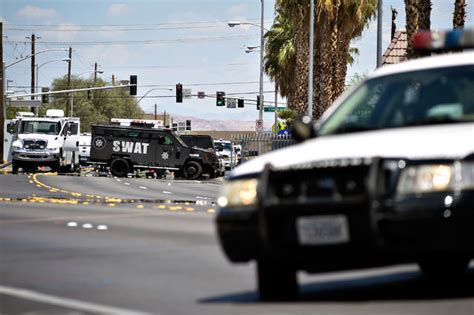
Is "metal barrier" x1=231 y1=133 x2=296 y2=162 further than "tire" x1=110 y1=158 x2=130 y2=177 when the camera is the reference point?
No

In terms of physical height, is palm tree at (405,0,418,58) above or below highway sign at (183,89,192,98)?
above

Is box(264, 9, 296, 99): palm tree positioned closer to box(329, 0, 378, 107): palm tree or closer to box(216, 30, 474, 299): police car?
box(329, 0, 378, 107): palm tree

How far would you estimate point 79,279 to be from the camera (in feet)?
36.2

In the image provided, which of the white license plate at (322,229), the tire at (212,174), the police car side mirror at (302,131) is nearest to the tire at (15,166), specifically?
the tire at (212,174)

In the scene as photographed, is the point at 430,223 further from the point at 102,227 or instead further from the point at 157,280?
the point at 102,227

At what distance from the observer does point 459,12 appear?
132ft

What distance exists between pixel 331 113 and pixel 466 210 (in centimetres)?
210

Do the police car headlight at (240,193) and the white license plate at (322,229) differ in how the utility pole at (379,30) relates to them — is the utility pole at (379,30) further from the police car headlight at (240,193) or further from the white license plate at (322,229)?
the white license plate at (322,229)

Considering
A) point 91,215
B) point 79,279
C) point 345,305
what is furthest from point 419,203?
point 91,215

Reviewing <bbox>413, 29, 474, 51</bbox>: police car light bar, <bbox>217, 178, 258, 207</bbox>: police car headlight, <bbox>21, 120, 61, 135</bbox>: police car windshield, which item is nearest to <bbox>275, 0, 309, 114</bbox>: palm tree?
<bbox>21, 120, 61, 135</bbox>: police car windshield

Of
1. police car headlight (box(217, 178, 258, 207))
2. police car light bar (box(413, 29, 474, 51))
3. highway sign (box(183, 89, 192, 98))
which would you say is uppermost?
highway sign (box(183, 89, 192, 98))

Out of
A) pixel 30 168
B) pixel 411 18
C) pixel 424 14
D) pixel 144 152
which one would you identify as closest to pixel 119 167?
pixel 144 152

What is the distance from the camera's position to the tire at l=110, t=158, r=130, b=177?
56703 mm

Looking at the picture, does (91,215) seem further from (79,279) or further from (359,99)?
(359,99)
